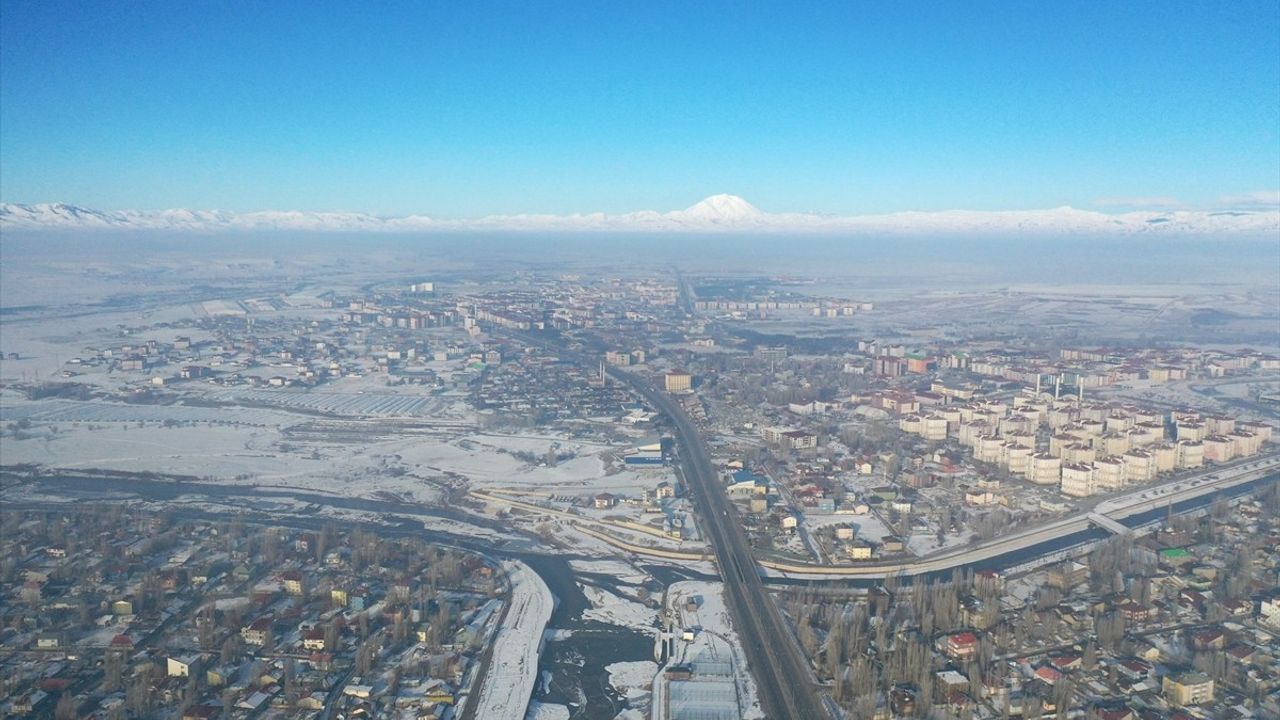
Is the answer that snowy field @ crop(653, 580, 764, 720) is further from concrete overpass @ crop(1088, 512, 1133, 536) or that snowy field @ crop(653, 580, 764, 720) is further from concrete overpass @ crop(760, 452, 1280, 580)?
concrete overpass @ crop(1088, 512, 1133, 536)

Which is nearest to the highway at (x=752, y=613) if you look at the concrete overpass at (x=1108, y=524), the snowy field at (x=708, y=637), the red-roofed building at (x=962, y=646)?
the snowy field at (x=708, y=637)

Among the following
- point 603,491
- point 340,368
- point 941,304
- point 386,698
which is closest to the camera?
point 386,698

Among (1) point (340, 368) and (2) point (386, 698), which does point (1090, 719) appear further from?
(1) point (340, 368)

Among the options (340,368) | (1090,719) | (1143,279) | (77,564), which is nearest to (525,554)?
(77,564)

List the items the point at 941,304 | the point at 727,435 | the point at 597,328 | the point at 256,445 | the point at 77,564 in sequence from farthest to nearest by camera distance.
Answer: the point at 941,304
the point at 597,328
the point at 727,435
the point at 256,445
the point at 77,564

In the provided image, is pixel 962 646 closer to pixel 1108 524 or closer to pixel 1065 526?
pixel 1065 526
